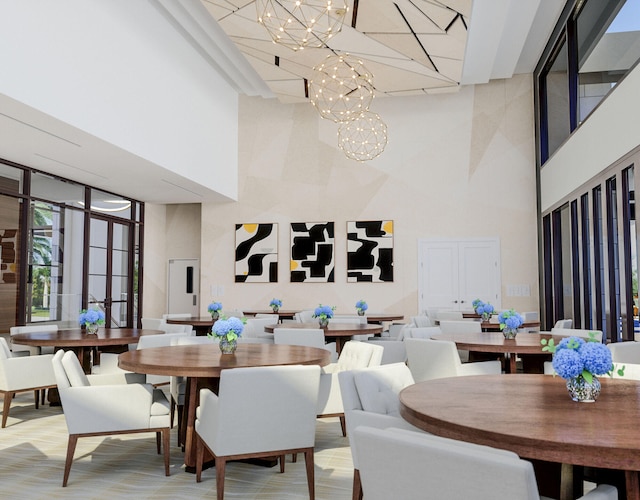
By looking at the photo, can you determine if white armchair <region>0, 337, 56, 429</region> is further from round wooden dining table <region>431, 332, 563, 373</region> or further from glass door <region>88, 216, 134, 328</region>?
glass door <region>88, 216, 134, 328</region>

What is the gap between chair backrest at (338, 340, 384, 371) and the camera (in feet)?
14.0

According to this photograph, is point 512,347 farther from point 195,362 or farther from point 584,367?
point 195,362

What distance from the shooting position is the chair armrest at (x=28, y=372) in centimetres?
543

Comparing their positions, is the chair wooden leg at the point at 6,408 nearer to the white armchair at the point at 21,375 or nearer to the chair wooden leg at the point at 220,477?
the white armchair at the point at 21,375

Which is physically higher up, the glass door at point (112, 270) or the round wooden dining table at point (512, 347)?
the glass door at point (112, 270)

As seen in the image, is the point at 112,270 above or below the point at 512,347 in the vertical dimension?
above

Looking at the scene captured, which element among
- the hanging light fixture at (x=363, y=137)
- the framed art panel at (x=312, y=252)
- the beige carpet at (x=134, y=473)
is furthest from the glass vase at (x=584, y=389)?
the framed art panel at (x=312, y=252)

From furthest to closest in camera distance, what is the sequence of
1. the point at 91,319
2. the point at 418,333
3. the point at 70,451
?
1. the point at 91,319
2. the point at 418,333
3. the point at 70,451

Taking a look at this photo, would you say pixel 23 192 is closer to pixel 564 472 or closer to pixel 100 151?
pixel 100 151

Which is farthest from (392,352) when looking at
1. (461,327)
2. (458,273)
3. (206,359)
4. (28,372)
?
(458,273)

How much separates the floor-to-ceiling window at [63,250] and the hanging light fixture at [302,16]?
4525 millimetres

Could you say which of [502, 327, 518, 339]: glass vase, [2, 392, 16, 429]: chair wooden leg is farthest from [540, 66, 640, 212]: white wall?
[2, 392, 16, 429]: chair wooden leg

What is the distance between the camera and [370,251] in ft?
36.9

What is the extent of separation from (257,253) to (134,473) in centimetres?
786
